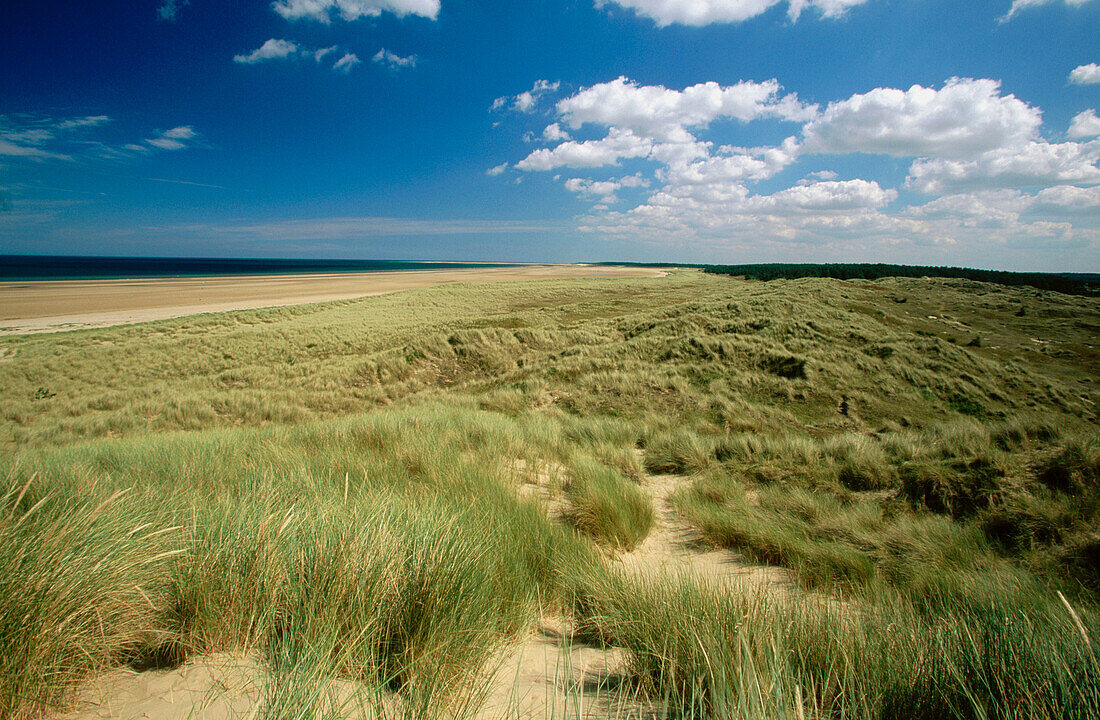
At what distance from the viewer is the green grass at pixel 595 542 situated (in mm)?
1655

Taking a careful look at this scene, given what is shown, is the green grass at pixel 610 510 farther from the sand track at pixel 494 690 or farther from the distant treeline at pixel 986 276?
the distant treeline at pixel 986 276

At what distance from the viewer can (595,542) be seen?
152 inches

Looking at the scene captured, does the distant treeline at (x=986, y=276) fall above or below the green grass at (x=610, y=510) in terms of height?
above

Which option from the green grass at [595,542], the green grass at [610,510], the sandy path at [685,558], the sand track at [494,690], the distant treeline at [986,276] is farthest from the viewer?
the distant treeline at [986,276]

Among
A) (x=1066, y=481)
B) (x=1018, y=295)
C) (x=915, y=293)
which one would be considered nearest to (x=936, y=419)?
(x=1066, y=481)

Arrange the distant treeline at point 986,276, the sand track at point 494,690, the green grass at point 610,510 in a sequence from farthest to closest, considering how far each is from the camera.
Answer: the distant treeline at point 986,276
the green grass at point 610,510
the sand track at point 494,690

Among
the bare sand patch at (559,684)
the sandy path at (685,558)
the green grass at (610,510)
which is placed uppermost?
the bare sand patch at (559,684)

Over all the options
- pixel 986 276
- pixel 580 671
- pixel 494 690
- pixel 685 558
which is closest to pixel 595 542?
pixel 685 558

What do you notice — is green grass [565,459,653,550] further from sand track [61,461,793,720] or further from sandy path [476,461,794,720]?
sand track [61,461,793,720]

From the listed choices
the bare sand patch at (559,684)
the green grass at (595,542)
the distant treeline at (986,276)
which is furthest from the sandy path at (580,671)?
the distant treeline at (986,276)

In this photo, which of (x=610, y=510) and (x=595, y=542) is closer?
(x=595, y=542)

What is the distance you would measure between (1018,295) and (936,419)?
1259 inches

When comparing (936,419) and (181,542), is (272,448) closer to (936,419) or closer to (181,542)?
(181,542)

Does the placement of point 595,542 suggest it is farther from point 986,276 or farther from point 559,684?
point 986,276
